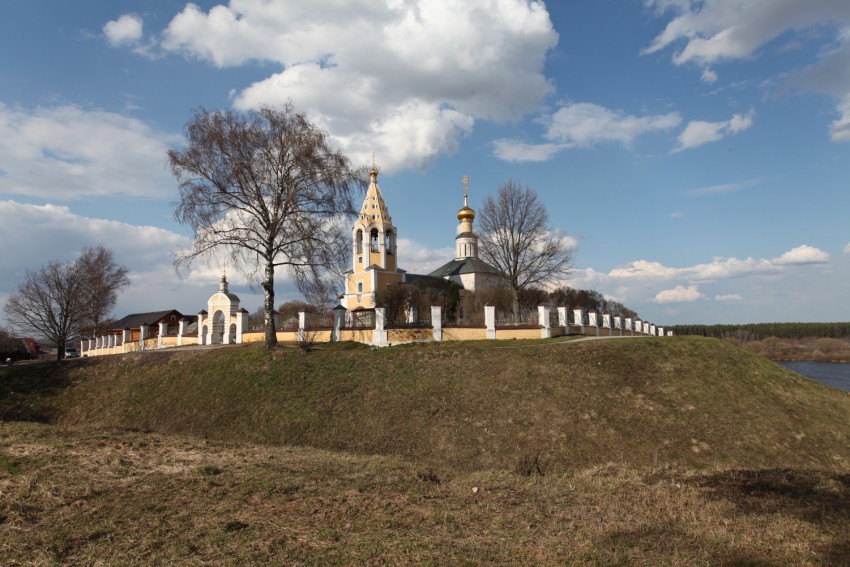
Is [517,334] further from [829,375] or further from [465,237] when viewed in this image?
[829,375]

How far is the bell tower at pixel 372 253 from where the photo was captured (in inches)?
1411

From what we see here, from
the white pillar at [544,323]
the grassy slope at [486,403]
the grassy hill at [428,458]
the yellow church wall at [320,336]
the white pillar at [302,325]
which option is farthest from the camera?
the yellow church wall at [320,336]

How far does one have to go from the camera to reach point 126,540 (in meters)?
5.06

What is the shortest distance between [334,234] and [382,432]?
29.3 feet

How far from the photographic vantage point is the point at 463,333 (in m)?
21.8

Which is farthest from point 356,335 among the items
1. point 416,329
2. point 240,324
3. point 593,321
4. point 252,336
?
point 593,321

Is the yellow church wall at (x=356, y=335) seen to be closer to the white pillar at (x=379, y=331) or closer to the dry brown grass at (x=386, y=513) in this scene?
the white pillar at (x=379, y=331)

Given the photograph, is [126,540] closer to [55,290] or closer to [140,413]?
[140,413]

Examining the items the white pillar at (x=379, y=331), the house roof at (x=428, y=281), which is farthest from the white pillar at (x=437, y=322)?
the house roof at (x=428, y=281)

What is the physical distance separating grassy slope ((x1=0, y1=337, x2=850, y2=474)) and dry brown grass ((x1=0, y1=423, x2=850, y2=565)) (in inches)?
95.5

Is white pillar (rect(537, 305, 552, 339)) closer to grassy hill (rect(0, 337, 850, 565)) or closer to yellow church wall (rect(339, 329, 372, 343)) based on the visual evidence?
grassy hill (rect(0, 337, 850, 565))

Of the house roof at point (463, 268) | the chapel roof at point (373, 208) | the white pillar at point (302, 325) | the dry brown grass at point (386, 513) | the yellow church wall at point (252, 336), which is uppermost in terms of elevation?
the chapel roof at point (373, 208)

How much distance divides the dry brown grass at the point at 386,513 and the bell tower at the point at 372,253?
91.2 feet

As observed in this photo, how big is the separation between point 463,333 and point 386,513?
15922 mm
